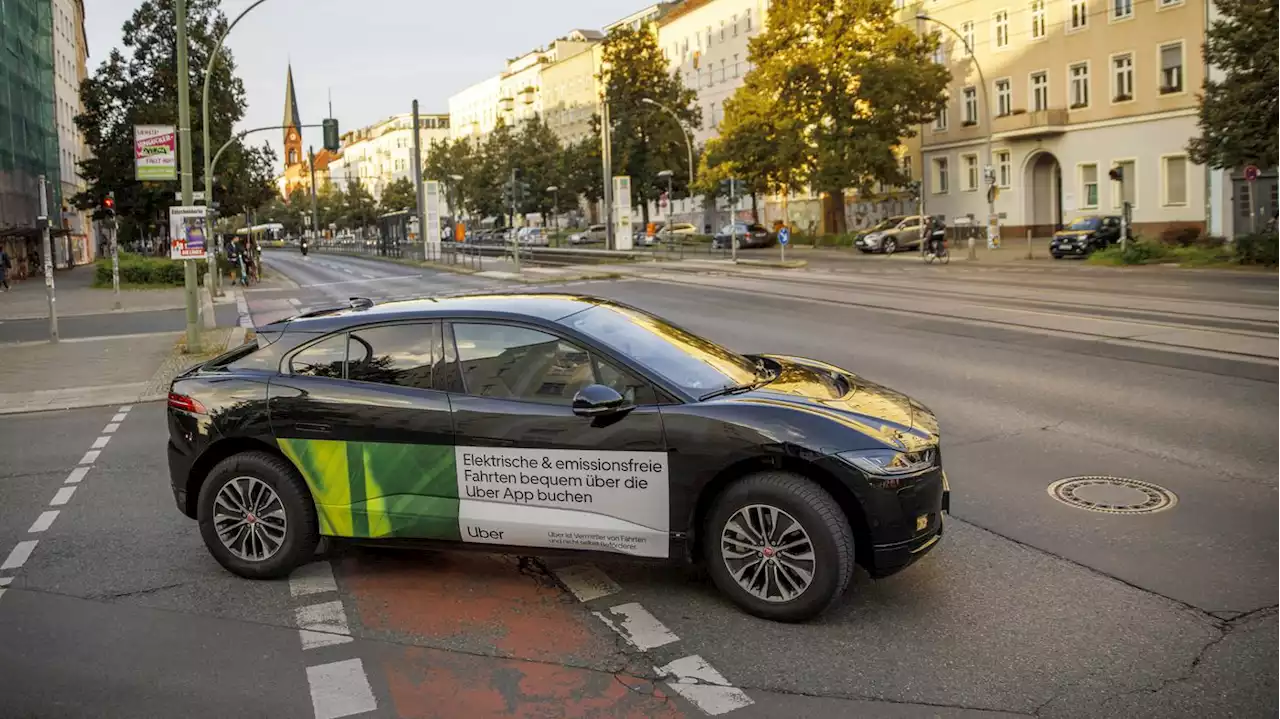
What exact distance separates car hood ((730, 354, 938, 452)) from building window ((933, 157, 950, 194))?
2156 inches

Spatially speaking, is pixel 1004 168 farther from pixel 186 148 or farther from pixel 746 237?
pixel 186 148

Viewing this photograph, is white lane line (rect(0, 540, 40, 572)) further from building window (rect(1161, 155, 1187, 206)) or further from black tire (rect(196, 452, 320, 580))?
building window (rect(1161, 155, 1187, 206))

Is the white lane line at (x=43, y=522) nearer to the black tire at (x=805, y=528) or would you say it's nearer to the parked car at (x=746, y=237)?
the black tire at (x=805, y=528)

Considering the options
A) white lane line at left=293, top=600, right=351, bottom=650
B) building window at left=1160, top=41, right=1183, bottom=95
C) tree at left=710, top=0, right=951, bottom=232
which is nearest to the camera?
white lane line at left=293, top=600, right=351, bottom=650

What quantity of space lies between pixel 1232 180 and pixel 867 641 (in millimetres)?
41425

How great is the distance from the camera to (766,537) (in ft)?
16.9

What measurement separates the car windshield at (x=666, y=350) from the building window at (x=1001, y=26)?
50983 millimetres

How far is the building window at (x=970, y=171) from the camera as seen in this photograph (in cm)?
5594

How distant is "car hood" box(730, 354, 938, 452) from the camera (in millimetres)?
5234

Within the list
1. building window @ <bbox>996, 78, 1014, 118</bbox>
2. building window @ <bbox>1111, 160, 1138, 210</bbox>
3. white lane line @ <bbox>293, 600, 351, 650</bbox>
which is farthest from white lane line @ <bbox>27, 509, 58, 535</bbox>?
building window @ <bbox>996, 78, 1014, 118</bbox>

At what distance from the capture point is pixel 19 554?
6859mm

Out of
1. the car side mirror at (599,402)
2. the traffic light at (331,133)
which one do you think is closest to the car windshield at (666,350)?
the car side mirror at (599,402)

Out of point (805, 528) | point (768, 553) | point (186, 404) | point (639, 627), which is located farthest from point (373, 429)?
point (805, 528)

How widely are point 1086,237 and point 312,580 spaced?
124 ft
